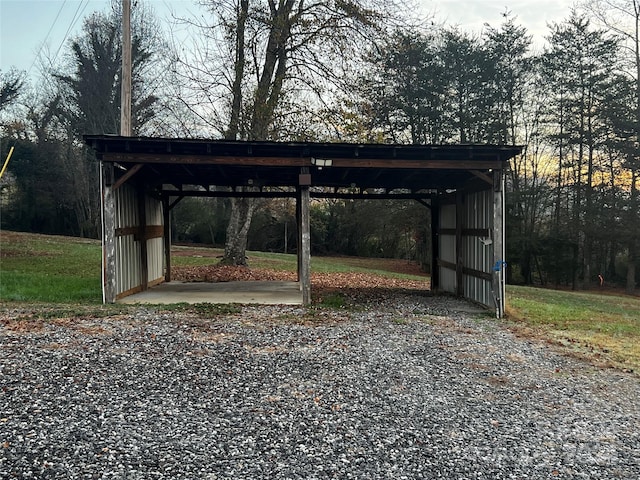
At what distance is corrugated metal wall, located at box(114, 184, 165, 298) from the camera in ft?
31.8

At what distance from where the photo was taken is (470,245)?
10789 millimetres

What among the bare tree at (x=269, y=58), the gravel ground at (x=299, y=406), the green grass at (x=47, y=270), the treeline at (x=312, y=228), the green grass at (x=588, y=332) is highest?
the bare tree at (x=269, y=58)

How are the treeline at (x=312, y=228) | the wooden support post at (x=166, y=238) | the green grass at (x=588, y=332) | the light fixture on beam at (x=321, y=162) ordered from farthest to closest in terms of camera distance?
the treeline at (x=312, y=228)
the wooden support post at (x=166, y=238)
the light fixture on beam at (x=321, y=162)
the green grass at (x=588, y=332)

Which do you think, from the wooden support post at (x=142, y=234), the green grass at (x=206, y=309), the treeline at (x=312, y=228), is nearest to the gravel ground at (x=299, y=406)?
the green grass at (x=206, y=309)

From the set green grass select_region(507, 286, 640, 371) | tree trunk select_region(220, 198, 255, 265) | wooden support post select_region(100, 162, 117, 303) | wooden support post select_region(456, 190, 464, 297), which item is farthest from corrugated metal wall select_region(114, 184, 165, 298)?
green grass select_region(507, 286, 640, 371)

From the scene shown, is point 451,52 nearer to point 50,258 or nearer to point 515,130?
point 515,130

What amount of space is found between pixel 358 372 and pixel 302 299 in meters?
4.69

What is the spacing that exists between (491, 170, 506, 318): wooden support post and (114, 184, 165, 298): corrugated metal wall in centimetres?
704

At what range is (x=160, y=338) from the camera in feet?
21.1

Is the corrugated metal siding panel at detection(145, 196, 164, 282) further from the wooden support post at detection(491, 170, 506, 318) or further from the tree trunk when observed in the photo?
the wooden support post at detection(491, 170, 506, 318)

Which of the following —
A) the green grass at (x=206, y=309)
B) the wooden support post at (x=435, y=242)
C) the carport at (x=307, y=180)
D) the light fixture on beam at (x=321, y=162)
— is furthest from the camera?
the wooden support post at (x=435, y=242)

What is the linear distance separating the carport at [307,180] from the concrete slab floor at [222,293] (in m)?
0.40

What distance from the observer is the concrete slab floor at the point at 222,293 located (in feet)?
32.4

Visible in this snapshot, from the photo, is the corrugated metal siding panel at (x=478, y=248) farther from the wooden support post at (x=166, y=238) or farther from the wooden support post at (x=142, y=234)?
the wooden support post at (x=166, y=238)
